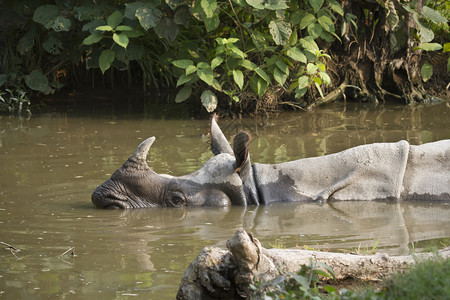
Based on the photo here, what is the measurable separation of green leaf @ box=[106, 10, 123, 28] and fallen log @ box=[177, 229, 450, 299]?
24.1ft

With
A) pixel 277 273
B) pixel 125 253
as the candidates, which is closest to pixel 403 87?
pixel 125 253

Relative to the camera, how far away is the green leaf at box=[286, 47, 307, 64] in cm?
1055

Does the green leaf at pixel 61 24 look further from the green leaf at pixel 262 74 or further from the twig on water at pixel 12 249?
the twig on water at pixel 12 249

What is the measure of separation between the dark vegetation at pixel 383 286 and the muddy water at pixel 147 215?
39.1 inches

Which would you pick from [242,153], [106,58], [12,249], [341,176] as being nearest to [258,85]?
[106,58]

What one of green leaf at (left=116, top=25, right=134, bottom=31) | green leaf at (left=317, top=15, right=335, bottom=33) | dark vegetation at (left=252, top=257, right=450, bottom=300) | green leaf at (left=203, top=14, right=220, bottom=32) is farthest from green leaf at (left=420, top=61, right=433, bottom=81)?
dark vegetation at (left=252, top=257, right=450, bottom=300)

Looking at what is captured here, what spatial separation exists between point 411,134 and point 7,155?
5.33 metres

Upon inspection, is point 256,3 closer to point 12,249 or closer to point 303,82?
point 303,82

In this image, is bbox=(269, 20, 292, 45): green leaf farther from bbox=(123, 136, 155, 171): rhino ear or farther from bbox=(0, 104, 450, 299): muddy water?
bbox=(123, 136, 155, 171): rhino ear

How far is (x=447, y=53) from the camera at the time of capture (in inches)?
506

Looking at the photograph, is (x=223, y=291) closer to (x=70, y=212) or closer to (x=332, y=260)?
(x=332, y=260)

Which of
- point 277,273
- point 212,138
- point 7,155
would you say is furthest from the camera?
point 7,155

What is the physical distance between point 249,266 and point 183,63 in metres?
6.92

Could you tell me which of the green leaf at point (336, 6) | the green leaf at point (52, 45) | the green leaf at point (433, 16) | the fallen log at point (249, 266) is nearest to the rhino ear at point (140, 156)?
the fallen log at point (249, 266)
